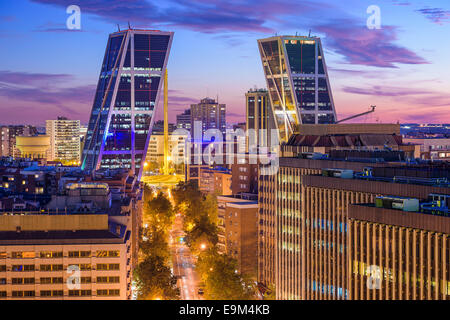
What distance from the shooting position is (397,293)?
72.3 ft

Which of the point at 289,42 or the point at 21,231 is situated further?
the point at 289,42

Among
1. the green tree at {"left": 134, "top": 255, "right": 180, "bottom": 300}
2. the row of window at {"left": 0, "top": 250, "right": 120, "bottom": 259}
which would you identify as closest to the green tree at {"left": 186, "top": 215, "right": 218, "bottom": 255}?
the green tree at {"left": 134, "top": 255, "right": 180, "bottom": 300}

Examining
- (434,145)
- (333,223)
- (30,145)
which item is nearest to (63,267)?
(333,223)

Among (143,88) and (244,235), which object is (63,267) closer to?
(244,235)

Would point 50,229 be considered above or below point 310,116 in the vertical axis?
below

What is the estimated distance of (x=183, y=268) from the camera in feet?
211

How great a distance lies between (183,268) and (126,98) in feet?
211

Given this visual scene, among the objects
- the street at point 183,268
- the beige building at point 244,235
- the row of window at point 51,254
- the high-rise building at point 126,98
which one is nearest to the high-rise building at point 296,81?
the high-rise building at point 126,98

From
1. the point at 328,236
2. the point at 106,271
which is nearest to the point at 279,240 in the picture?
the point at 328,236

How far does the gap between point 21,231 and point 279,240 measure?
69.4 ft

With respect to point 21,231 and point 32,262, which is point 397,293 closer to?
point 32,262

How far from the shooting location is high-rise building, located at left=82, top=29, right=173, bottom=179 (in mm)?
120188

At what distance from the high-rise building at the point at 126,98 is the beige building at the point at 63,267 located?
284ft
